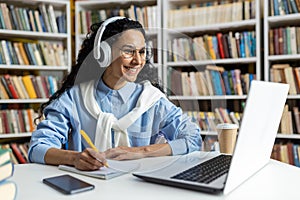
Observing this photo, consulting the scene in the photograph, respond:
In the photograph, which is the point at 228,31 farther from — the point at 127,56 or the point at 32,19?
the point at 127,56

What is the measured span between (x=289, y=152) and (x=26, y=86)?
7.09 feet

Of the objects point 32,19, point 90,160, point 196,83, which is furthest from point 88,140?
point 32,19

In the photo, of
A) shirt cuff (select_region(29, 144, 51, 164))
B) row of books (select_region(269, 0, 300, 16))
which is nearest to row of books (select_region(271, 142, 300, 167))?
row of books (select_region(269, 0, 300, 16))

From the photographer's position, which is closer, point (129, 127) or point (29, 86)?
point (129, 127)

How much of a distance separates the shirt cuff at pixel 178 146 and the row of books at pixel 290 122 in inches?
74.8

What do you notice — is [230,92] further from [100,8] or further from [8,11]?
[8,11]

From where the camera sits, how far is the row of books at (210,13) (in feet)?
9.34

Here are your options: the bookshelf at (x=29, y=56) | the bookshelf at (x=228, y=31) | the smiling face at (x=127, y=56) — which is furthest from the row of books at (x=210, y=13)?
the smiling face at (x=127, y=56)

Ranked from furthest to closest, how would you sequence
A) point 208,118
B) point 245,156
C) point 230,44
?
point 230,44 → point 208,118 → point 245,156

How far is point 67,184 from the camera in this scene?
0.80 meters

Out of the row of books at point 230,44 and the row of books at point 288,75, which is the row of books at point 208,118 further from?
the row of books at point 288,75

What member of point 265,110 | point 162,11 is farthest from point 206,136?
point 162,11

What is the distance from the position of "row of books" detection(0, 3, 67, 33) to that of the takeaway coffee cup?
2.36 metres

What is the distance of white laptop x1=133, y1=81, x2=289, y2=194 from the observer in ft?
2.25
